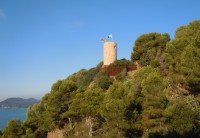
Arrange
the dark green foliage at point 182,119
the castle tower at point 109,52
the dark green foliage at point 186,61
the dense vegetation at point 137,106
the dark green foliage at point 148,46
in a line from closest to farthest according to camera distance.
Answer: the dark green foliage at point 182,119, the dense vegetation at point 137,106, the dark green foliage at point 186,61, the dark green foliage at point 148,46, the castle tower at point 109,52

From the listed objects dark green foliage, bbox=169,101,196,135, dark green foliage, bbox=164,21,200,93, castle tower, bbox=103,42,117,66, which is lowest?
dark green foliage, bbox=169,101,196,135

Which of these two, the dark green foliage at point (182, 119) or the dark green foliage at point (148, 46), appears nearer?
the dark green foliage at point (182, 119)

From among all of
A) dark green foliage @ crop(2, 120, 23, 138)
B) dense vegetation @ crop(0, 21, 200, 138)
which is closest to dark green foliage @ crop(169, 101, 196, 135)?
dense vegetation @ crop(0, 21, 200, 138)

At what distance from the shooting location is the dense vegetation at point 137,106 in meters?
17.4

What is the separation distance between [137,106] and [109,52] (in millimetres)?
18320

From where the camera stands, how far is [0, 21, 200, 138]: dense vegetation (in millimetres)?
17438

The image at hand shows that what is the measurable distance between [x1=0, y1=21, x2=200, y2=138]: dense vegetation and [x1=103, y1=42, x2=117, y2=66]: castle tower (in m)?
5.84

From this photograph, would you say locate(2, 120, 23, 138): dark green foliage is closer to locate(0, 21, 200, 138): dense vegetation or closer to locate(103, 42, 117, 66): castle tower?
locate(0, 21, 200, 138): dense vegetation

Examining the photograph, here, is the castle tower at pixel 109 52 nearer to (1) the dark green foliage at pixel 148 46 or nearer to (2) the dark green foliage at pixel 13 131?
(1) the dark green foliage at pixel 148 46

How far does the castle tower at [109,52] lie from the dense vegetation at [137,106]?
19.2 feet

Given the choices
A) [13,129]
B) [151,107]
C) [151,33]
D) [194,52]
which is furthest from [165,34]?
[13,129]

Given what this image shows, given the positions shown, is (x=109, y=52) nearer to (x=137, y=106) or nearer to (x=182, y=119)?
(x=137, y=106)

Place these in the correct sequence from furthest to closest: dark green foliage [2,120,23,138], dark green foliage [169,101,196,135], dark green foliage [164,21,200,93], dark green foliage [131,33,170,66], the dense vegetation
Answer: dark green foliage [131,33,170,66] < dark green foliage [2,120,23,138] < dark green foliage [164,21,200,93] < the dense vegetation < dark green foliage [169,101,196,135]

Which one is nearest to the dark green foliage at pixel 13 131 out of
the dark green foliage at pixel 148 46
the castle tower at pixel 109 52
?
the castle tower at pixel 109 52
